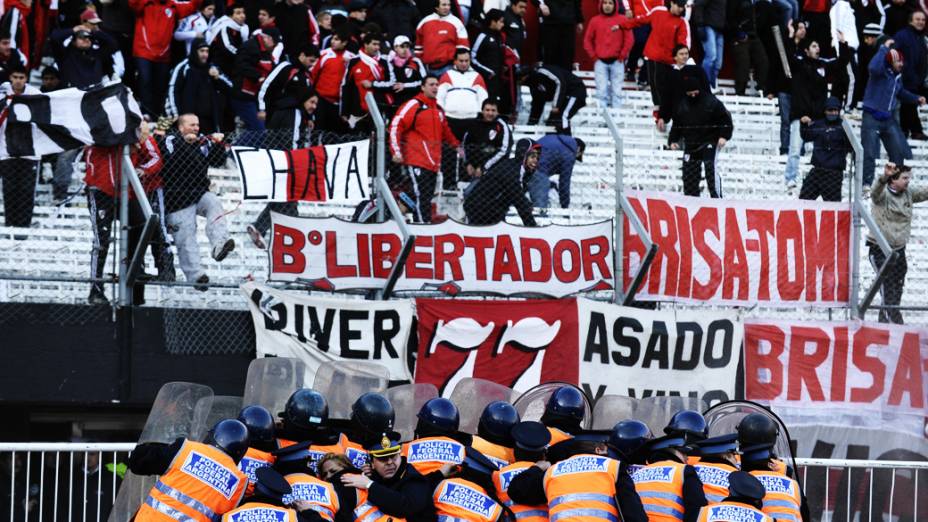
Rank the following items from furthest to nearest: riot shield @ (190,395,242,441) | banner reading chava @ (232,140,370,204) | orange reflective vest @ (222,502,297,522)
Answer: banner reading chava @ (232,140,370,204) < riot shield @ (190,395,242,441) < orange reflective vest @ (222,502,297,522)

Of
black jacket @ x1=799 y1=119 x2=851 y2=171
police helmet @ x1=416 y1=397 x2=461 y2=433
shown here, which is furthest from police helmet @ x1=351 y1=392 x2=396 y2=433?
black jacket @ x1=799 y1=119 x2=851 y2=171

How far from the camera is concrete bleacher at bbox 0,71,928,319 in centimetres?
1515

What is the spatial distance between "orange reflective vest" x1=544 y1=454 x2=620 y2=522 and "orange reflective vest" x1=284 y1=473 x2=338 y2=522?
1148 mm

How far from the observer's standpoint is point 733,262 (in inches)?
612

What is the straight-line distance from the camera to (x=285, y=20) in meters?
19.6

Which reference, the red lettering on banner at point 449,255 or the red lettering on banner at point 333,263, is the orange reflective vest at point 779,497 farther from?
the red lettering on banner at point 333,263

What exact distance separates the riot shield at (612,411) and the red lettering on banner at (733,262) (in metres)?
3.69

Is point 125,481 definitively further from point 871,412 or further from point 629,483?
point 871,412

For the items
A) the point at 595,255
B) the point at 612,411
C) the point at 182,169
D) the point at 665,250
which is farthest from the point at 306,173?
the point at 612,411

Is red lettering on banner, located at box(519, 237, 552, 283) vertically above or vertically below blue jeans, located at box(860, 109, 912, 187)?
below

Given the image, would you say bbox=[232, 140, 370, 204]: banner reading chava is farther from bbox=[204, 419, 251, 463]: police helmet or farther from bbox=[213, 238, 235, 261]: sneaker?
bbox=[204, 419, 251, 463]: police helmet

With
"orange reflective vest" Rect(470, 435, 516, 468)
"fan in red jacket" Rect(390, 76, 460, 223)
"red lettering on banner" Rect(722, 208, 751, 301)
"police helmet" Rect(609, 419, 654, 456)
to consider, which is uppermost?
"fan in red jacket" Rect(390, 76, 460, 223)

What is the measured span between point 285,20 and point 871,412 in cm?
775

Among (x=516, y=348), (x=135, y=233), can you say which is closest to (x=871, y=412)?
(x=516, y=348)
